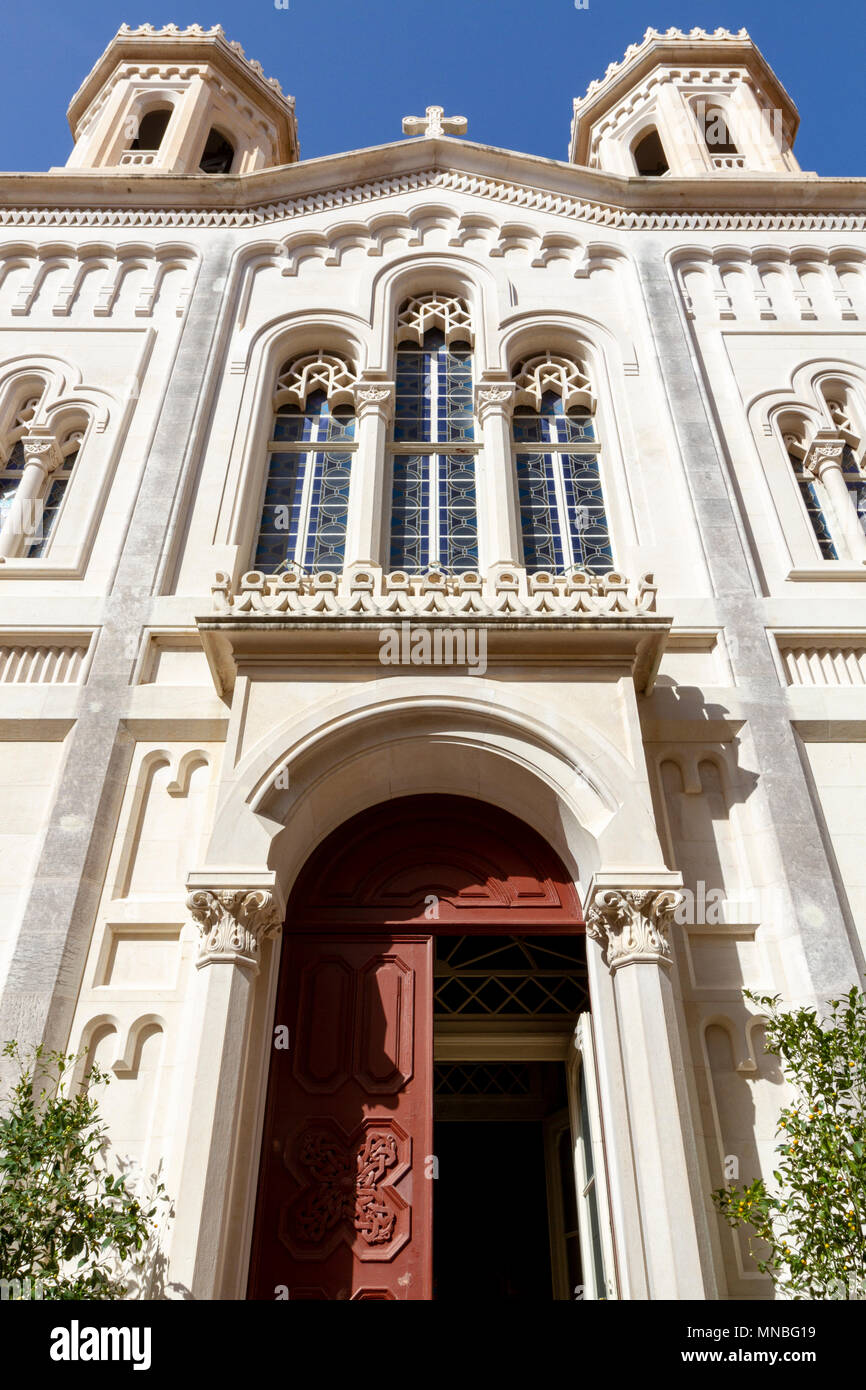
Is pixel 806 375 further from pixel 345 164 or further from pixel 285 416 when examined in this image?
pixel 345 164

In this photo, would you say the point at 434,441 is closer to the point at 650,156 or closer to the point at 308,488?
the point at 308,488

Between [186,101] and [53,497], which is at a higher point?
[186,101]

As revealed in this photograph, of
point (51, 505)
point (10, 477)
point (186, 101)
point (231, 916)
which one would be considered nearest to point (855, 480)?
point (231, 916)

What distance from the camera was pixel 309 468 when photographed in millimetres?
11414

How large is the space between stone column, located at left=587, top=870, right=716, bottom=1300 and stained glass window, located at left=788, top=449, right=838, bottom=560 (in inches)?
194

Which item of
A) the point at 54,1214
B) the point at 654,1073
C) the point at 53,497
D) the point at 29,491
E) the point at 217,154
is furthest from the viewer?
the point at 217,154

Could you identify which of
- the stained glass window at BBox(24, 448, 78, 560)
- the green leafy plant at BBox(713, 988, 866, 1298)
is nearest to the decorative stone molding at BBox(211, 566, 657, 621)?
the stained glass window at BBox(24, 448, 78, 560)

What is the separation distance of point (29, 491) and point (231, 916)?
5.95 metres

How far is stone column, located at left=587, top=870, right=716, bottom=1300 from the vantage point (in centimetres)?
590

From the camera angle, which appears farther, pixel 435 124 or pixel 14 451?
pixel 435 124

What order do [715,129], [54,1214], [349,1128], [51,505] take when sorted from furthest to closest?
[715,129] → [51,505] → [349,1128] → [54,1214]

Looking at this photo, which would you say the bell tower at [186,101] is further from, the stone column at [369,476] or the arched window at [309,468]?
the stone column at [369,476]

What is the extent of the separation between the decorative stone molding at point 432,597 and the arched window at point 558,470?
5.26 ft
